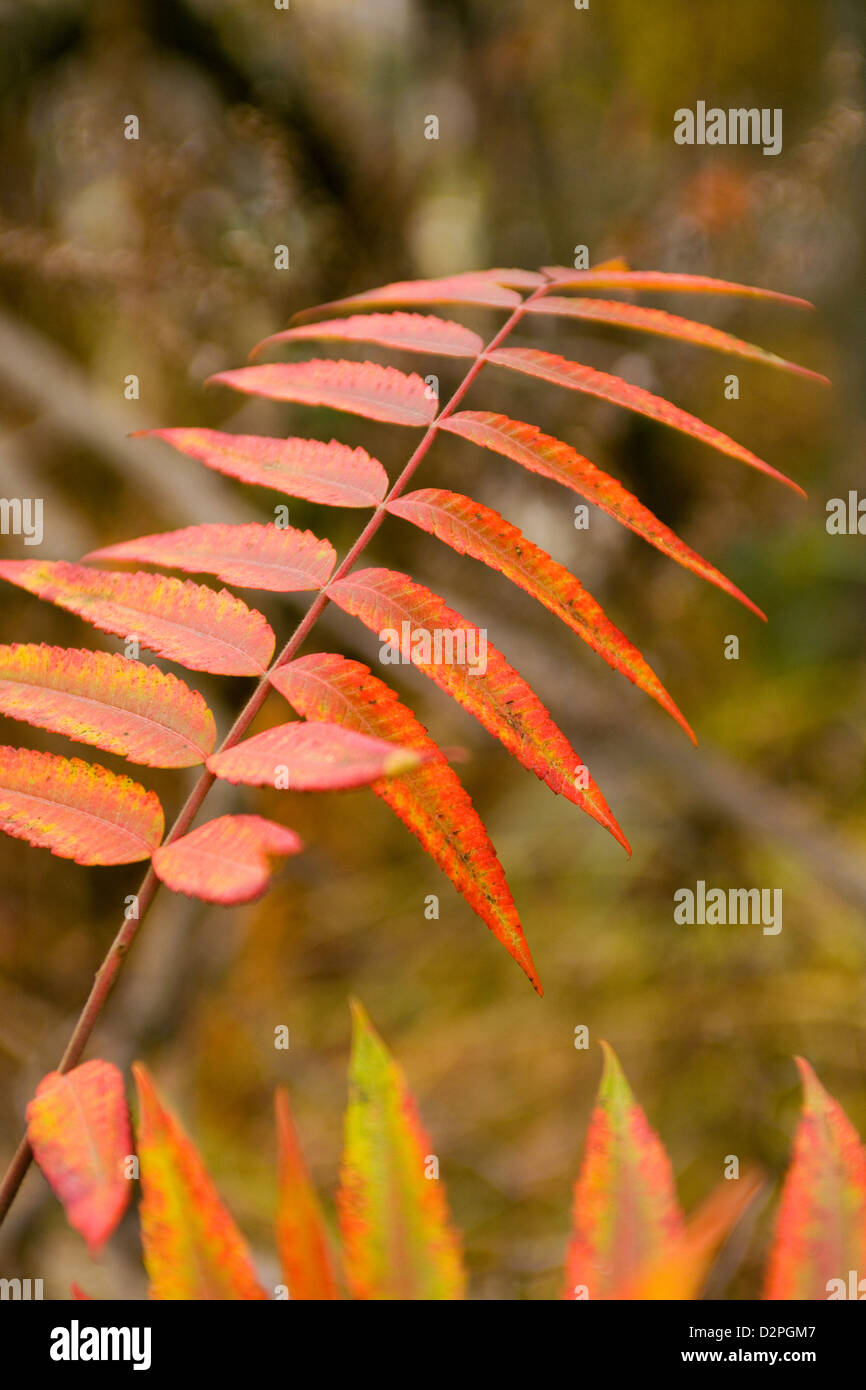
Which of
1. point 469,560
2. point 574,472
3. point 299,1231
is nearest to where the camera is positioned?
point 299,1231

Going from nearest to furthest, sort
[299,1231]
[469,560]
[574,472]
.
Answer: [299,1231]
[574,472]
[469,560]

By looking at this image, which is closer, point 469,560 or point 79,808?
point 79,808

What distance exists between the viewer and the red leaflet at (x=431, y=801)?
0.26m

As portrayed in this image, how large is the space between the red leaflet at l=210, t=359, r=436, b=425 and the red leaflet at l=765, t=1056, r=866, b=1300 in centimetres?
27

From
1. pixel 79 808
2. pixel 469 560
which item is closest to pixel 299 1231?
pixel 79 808

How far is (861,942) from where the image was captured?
1.26 meters

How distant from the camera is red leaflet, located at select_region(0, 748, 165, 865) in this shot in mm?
264

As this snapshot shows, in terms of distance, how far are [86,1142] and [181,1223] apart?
3 centimetres

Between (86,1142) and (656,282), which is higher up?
(656,282)

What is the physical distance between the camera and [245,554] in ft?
1.08

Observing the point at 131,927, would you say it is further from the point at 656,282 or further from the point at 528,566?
the point at 656,282

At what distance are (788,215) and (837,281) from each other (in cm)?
41

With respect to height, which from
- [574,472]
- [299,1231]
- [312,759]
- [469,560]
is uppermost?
[469,560]

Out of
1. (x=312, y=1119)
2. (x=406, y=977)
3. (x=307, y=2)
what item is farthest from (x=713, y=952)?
(x=307, y=2)
